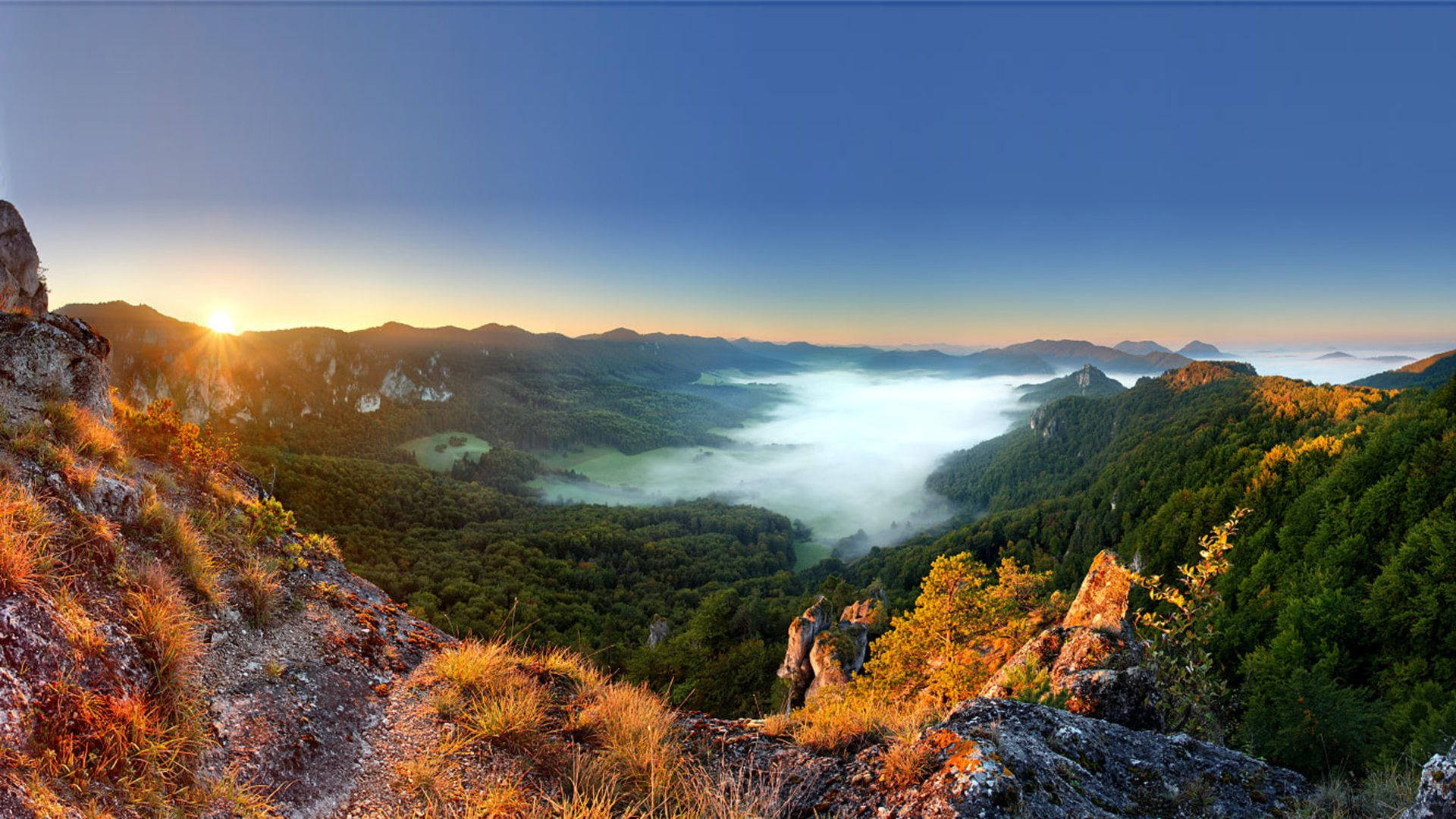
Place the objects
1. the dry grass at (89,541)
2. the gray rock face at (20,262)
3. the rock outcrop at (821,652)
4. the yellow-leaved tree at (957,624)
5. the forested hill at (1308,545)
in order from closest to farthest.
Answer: the dry grass at (89,541) < the forested hill at (1308,545) < the gray rock face at (20,262) < the yellow-leaved tree at (957,624) < the rock outcrop at (821,652)

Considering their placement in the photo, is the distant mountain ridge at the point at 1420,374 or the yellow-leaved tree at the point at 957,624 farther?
the distant mountain ridge at the point at 1420,374

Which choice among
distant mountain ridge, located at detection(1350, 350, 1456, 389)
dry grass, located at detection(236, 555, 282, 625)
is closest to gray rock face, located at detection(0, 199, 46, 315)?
dry grass, located at detection(236, 555, 282, 625)

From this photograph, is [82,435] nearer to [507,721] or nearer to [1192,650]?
[507,721]

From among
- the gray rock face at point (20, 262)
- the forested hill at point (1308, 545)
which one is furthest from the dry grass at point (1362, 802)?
the gray rock face at point (20, 262)

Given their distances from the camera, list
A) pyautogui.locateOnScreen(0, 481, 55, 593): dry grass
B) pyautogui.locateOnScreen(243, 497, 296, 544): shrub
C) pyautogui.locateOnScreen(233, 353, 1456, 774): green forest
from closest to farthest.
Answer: pyautogui.locateOnScreen(0, 481, 55, 593): dry grass → pyautogui.locateOnScreen(243, 497, 296, 544): shrub → pyautogui.locateOnScreen(233, 353, 1456, 774): green forest

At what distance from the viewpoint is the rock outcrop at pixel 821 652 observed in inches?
1298

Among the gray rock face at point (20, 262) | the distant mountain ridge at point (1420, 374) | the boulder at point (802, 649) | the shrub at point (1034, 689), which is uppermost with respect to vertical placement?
the distant mountain ridge at point (1420, 374)

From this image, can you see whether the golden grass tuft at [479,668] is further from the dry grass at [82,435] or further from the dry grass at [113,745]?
the dry grass at [82,435]

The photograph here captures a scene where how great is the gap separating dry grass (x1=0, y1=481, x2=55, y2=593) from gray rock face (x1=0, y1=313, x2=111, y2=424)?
3.59 meters

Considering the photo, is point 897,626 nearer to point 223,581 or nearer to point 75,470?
point 223,581

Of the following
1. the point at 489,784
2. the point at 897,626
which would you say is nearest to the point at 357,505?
the point at 897,626

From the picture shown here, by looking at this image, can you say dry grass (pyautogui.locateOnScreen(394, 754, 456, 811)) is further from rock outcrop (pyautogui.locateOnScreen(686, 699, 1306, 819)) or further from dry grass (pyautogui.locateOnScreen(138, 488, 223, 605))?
dry grass (pyautogui.locateOnScreen(138, 488, 223, 605))

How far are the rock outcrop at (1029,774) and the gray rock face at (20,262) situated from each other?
51.1 ft

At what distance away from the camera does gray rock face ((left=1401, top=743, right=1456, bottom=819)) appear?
2.96 meters
